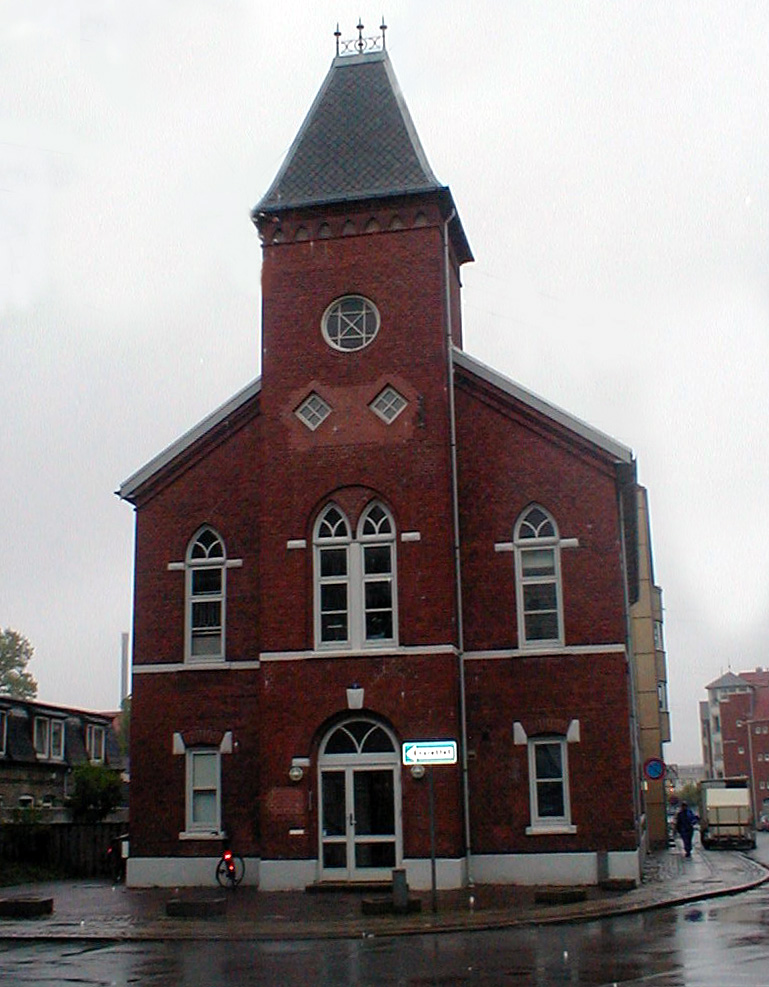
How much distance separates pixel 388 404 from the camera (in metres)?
27.6

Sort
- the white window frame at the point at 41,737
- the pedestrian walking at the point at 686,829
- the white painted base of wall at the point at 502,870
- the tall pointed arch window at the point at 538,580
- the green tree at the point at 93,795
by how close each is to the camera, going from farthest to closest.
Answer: the white window frame at the point at 41,737 < the green tree at the point at 93,795 < the pedestrian walking at the point at 686,829 < the tall pointed arch window at the point at 538,580 < the white painted base of wall at the point at 502,870

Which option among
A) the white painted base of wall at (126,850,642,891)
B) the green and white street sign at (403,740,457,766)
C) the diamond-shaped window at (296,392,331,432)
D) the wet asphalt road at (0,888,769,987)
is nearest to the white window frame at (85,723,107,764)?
the white painted base of wall at (126,850,642,891)

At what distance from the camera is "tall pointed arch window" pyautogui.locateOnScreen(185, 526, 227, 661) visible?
28.9 meters

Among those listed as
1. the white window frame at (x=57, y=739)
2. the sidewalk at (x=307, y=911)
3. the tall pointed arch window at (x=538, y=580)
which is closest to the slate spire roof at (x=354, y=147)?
the tall pointed arch window at (x=538, y=580)

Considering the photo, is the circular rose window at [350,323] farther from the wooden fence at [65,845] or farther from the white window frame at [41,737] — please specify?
the white window frame at [41,737]

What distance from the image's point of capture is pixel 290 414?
1099 inches

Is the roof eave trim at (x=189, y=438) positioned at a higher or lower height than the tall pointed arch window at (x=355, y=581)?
higher

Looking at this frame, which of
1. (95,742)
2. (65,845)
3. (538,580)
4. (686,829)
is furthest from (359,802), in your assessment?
(95,742)

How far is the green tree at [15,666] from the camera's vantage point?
3487 inches

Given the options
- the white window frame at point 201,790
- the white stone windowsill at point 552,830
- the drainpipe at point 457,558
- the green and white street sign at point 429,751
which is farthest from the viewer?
the white window frame at point 201,790

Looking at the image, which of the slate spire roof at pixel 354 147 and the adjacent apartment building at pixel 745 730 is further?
the adjacent apartment building at pixel 745 730

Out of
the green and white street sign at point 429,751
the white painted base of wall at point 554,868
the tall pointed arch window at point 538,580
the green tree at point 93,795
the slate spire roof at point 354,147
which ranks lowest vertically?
the white painted base of wall at point 554,868

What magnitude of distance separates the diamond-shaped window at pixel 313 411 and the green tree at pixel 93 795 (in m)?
18.4

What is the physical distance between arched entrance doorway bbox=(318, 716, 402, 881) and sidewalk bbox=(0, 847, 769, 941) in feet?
3.34
